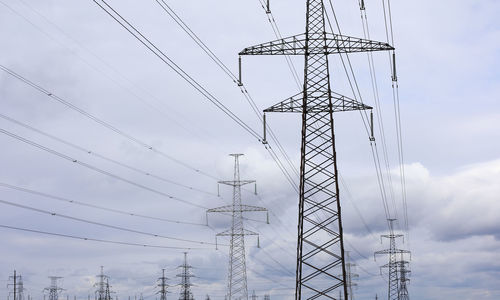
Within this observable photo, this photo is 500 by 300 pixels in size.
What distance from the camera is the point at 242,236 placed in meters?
79.4

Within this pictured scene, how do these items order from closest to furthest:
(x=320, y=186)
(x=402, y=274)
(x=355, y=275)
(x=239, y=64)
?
(x=320, y=186)
(x=239, y=64)
(x=402, y=274)
(x=355, y=275)

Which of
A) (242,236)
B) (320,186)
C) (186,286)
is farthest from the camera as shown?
(186,286)

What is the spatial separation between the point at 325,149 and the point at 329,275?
22.4 feet

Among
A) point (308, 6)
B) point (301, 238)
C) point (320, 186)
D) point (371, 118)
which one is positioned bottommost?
point (301, 238)

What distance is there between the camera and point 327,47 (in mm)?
36688

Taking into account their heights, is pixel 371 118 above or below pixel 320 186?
above

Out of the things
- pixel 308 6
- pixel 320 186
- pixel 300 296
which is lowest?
pixel 300 296

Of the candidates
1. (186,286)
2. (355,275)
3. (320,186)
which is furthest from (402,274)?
(320,186)

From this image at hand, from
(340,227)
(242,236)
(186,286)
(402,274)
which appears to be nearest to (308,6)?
(340,227)

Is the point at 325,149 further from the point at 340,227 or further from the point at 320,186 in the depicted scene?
the point at 340,227

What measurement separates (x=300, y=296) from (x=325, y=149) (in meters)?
7.68

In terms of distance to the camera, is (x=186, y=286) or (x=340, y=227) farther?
(x=186, y=286)

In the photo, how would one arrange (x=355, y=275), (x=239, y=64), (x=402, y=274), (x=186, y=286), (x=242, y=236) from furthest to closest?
1. (x=355, y=275)
2. (x=402, y=274)
3. (x=186, y=286)
4. (x=242, y=236)
5. (x=239, y=64)

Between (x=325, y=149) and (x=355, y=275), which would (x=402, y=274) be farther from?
(x=325, y=149)
